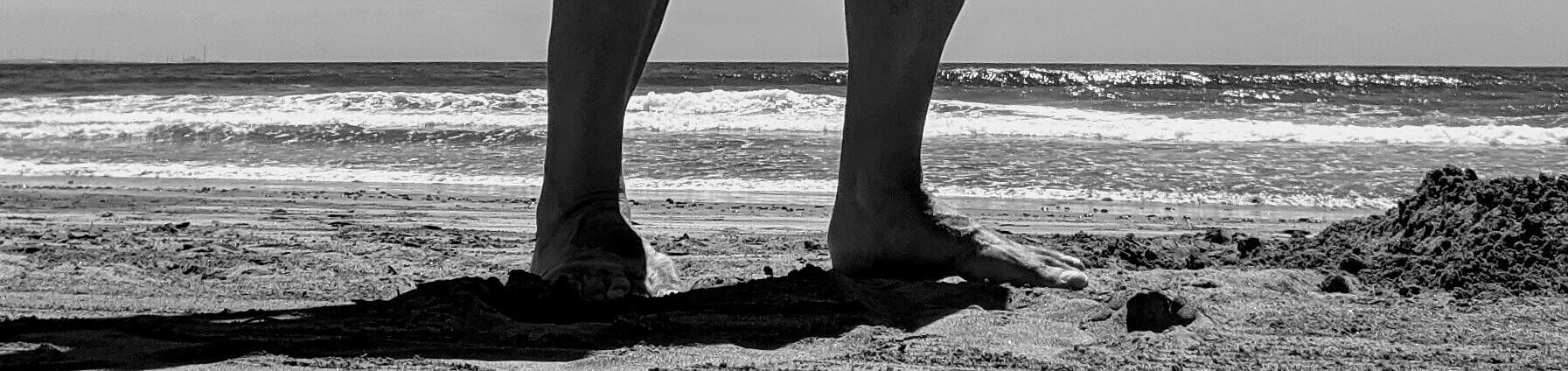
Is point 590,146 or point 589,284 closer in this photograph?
point 589,284

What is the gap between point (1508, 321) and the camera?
5.74 ft

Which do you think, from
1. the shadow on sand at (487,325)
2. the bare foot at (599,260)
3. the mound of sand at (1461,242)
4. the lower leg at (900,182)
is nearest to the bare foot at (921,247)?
the lower leg at (900,182)

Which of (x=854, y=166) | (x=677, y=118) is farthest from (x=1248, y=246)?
(x=677, y=118)

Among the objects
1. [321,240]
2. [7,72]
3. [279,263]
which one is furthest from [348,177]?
[7,72]

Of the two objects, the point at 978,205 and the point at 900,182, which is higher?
the point at 900,182

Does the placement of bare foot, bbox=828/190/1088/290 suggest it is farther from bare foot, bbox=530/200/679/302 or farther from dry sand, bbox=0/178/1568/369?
bare foot, bbox=530/200/679/302

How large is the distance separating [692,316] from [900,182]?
0.56m

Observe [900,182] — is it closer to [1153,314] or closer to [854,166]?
[854,166]

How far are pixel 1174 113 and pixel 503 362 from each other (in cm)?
1061

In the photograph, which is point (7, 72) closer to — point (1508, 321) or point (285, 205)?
point (285, 205)

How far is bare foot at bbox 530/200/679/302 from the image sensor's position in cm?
184

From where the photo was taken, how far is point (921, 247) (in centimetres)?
212

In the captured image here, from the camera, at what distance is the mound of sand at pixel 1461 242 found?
6.74ft

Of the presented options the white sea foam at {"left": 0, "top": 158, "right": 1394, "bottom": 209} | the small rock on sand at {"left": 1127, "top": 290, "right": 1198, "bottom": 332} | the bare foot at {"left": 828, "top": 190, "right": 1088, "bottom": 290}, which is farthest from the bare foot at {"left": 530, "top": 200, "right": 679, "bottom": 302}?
the white sea foam at {"left": 0, "top": 158, "right": 1394, "bottom": 209}
